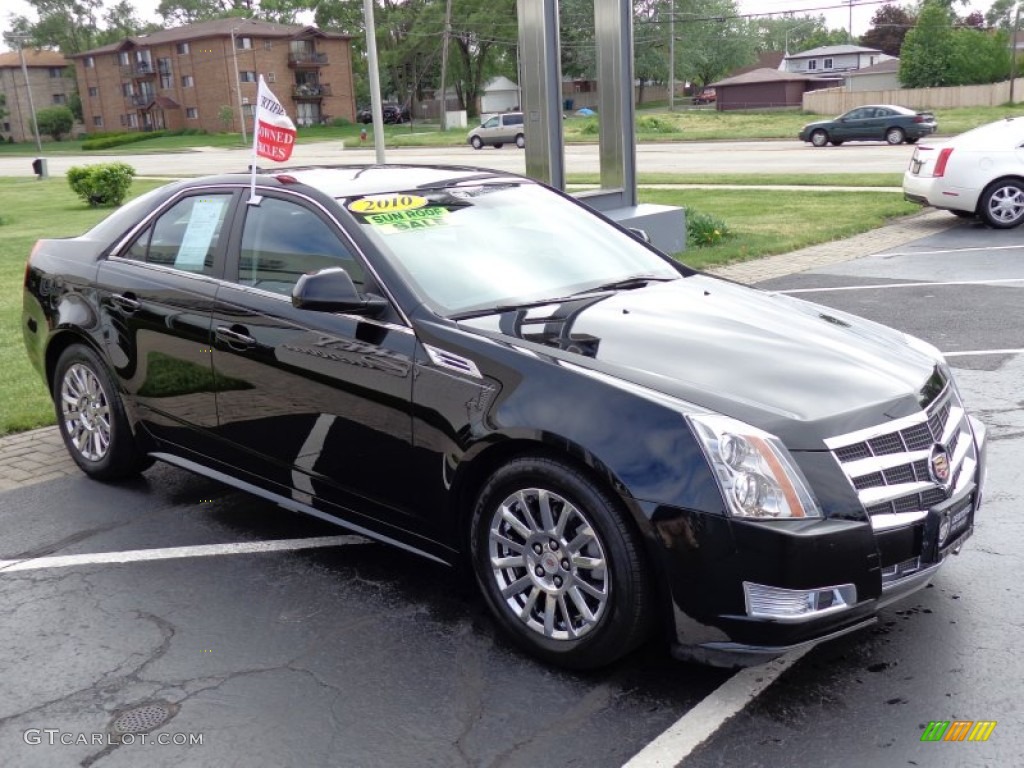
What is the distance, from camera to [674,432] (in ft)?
11.1

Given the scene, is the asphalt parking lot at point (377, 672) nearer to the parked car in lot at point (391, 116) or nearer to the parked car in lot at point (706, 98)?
the parked car in lot at point (391, 116)

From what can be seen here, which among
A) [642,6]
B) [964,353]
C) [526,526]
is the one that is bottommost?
[964,353]

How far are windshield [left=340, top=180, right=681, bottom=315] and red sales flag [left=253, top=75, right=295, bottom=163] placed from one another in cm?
113

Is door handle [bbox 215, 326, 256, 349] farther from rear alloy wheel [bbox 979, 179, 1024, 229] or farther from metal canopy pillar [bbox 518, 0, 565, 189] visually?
rear alloy wheel [bbox 979, 179, 1024, 229]

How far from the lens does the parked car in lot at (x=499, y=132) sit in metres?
48.8

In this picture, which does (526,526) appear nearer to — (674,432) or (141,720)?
(674,432)

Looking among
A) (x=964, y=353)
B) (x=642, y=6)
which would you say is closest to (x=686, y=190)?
(x=964, y=353)

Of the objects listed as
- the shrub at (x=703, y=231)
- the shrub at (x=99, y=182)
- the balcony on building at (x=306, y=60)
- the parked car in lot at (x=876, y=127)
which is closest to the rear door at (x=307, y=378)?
the shrub at (x=703, y=231)

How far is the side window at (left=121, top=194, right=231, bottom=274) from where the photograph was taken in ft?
16.7

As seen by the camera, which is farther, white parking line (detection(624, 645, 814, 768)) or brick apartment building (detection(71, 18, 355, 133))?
brick apartment building (detection(71, 18, 355, 133))

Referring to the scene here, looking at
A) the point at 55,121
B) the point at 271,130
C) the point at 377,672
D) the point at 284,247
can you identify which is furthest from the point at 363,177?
the point at 55,121

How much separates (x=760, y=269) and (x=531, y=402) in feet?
29.8

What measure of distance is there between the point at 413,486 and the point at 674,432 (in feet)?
3.77

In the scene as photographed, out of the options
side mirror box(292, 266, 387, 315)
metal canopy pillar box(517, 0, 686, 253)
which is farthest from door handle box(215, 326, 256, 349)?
metal canopy pillar box(517, 0, 686, 253)
